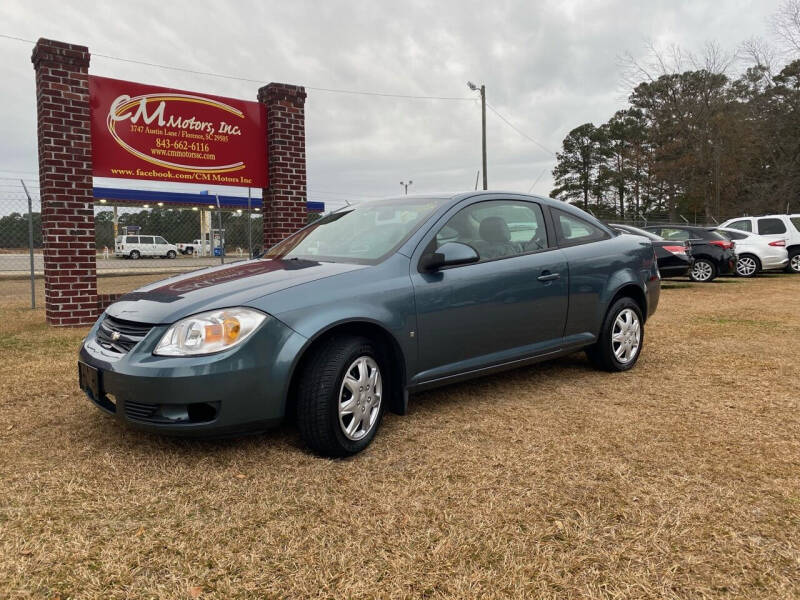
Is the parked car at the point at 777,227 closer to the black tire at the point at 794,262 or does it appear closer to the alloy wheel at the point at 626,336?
the black tire at the point at 794,262

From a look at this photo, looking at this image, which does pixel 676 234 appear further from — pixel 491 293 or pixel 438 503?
pixel 438 503

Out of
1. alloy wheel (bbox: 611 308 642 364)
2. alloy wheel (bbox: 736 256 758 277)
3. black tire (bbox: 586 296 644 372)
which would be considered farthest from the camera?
alloy wheel (bbox: 736 256 758 277)

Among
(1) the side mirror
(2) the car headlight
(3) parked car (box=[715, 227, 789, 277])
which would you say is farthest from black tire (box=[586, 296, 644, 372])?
(3) parked car (box=[715, 227, 789, 277])

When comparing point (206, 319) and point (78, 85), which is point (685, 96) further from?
point (206, 319)

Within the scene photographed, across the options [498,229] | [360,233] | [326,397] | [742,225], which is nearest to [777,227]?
[742,225]

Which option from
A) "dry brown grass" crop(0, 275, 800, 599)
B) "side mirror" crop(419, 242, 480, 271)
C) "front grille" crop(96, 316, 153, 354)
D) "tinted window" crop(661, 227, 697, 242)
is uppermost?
"tinted window" crop(661, 227, 697, 242)

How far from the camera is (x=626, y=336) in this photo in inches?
199

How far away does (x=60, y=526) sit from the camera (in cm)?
248

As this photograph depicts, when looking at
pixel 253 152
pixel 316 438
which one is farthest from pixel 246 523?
pixel 253 152

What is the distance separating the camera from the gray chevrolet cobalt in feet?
9.68

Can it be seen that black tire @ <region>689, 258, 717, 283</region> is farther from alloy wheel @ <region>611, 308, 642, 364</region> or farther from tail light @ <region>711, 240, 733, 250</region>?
alloy wheel @ <region>611, 308, 642, 364</region>

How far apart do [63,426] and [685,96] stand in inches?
1746

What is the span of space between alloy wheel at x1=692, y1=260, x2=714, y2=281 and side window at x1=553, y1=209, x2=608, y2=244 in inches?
445

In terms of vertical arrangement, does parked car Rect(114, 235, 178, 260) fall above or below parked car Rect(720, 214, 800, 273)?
above
